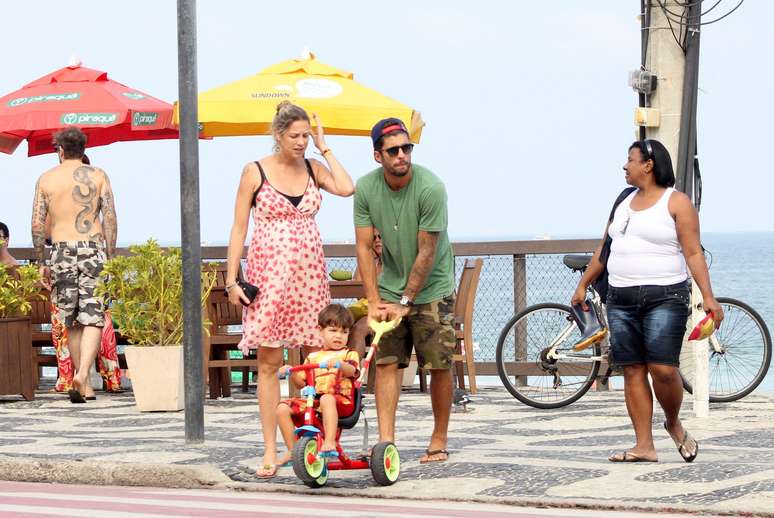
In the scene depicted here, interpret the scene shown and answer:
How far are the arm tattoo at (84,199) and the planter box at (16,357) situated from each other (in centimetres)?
113

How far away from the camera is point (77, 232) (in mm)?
13758

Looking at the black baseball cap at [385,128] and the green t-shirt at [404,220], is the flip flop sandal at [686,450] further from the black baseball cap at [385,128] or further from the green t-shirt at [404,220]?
the black baseball cap at [385,128]

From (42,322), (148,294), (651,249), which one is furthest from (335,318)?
(42,322)

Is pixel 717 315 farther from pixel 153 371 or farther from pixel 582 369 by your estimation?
pixel 153 371

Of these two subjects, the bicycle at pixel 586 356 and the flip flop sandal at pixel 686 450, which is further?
the bicycle at pixel 586 356

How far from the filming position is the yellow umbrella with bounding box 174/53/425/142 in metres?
14.7

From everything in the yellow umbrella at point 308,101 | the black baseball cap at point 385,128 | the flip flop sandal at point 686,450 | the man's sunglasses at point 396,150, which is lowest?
the flip flop sandal at point 686,450

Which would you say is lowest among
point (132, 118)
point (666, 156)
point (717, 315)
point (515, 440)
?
point (515, 440)

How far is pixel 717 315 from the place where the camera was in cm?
892

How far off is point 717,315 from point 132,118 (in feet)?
28.0

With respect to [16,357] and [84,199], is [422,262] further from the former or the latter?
[16,357]

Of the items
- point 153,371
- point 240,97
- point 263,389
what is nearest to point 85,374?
point 153,371

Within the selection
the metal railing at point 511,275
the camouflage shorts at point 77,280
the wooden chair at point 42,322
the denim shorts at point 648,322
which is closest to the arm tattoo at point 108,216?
the camouflage shorts at point 77,280

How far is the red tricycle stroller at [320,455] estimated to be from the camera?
25.9ft
